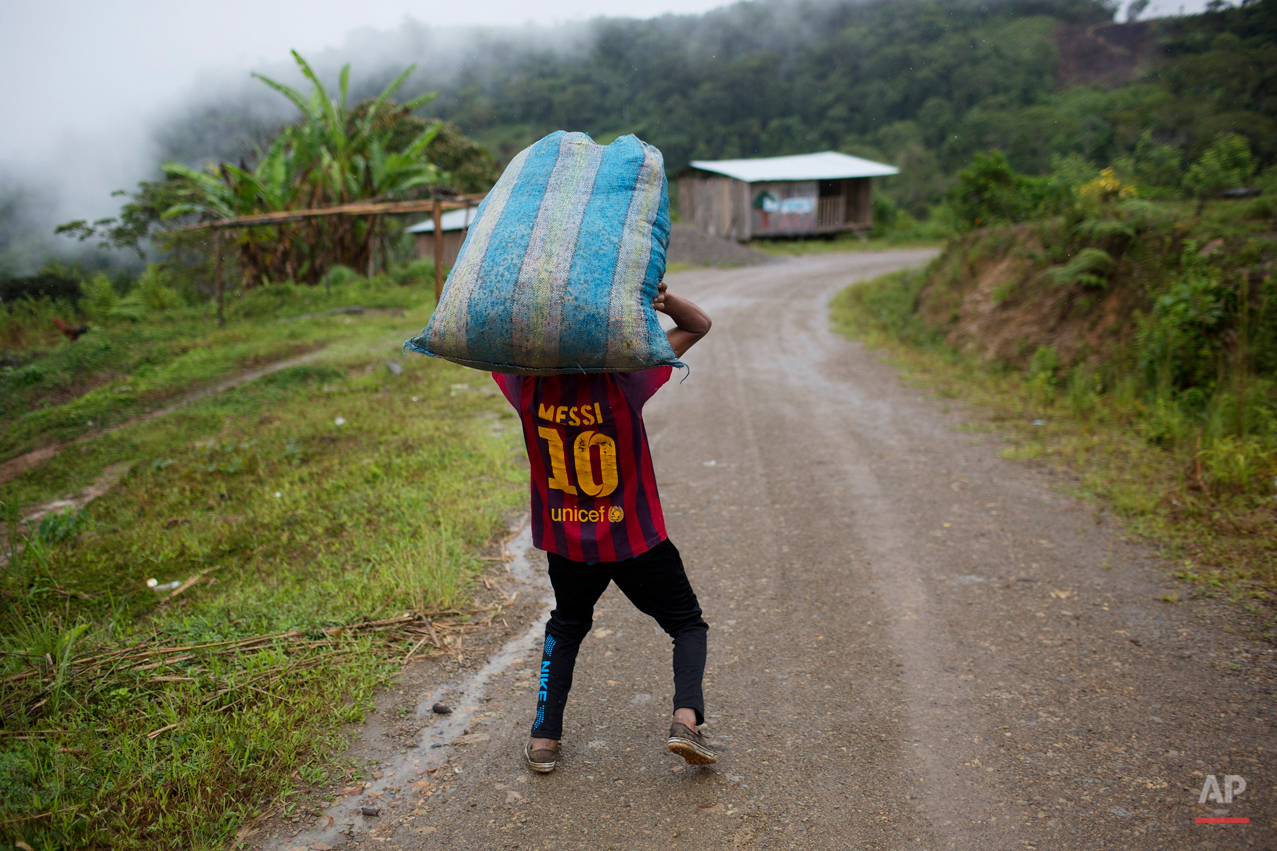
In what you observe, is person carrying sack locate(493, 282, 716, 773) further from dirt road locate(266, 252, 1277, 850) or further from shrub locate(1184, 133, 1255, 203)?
shrub locate(1184, 133, 1255, 203)

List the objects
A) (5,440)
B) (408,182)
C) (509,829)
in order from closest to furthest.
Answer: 1. (509,829)
2. (5,440)
3. (408,182)

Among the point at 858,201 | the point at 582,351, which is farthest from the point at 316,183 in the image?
the point at 858,201

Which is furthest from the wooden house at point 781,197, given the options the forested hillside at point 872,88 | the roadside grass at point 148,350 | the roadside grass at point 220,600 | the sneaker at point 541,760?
the sneaker at point 541,760

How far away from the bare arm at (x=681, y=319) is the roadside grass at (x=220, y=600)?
180cm

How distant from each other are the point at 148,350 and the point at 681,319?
11.6 meters

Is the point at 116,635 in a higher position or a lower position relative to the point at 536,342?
lower

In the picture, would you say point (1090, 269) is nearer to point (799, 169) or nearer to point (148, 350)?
point (148, 350)

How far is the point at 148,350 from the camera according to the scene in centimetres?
1144

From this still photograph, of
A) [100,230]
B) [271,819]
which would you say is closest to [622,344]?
[271,819]

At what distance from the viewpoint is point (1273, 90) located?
14.2m

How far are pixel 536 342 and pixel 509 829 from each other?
1459 mm

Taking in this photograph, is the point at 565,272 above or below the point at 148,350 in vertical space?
above

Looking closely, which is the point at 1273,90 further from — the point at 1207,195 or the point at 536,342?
the point at 536,342

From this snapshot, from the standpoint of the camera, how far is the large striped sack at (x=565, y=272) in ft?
6.84
